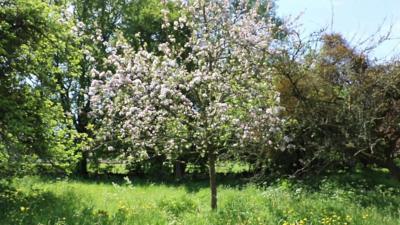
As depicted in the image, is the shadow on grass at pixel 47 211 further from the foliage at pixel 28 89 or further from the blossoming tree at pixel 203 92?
the blossoming tree at pixel 203 92

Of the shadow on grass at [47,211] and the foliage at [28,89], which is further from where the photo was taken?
the foliage at [28,89]

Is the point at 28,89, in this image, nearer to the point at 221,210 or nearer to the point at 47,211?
the point at 47,211

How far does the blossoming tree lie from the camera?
29.1ft

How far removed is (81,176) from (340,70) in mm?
16923

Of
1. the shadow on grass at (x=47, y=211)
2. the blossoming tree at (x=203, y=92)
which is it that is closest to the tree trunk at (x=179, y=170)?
the shadow on grass at (x=47, y=211)

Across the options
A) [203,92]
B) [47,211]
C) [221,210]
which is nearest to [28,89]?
[47,211]

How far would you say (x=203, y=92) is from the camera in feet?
30.2

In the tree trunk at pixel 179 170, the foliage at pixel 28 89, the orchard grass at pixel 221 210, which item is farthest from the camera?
the tree trunk at pixel 179 170

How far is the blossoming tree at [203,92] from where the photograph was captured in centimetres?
887

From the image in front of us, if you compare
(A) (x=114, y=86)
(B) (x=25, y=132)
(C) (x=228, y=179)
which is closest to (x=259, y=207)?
(A) (x=114, y=86)

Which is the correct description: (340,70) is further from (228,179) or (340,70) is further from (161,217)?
(228,179)

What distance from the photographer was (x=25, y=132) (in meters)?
9.45

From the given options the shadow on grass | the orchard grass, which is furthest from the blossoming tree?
the shadow on grass

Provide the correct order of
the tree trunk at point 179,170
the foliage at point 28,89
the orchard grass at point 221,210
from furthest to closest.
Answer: the tree trunk at point 179,170 → the foliage at point 28,89 → the orchard grass at point 221,210
